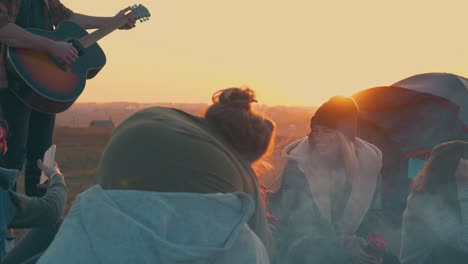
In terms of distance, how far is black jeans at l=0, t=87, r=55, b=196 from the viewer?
297cm

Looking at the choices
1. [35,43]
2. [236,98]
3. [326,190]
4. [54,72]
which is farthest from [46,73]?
[236,98]

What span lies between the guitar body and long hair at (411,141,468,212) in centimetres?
180

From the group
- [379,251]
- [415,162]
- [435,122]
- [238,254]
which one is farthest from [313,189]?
[238,254]

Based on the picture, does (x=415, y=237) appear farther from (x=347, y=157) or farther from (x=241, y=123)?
(x=241, y=123)

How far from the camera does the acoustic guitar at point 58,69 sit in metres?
3.10

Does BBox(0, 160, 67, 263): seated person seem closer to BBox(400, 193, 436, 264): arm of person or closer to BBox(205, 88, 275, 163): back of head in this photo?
BBox(205, 88, 275, 163): back of head

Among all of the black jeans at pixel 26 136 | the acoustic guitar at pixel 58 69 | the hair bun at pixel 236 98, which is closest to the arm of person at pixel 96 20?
the acoustic guitar at pixel 58 69

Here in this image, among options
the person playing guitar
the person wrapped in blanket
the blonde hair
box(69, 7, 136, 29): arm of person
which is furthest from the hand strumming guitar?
the blonde hair

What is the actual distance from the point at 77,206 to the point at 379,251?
62.0 inches

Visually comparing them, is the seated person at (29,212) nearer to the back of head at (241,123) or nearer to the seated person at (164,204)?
the seated person at (164,204)

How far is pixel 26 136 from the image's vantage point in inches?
119

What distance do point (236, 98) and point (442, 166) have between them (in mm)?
1403

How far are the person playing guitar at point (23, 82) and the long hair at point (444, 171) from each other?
5.98 feet

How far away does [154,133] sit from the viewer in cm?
171
